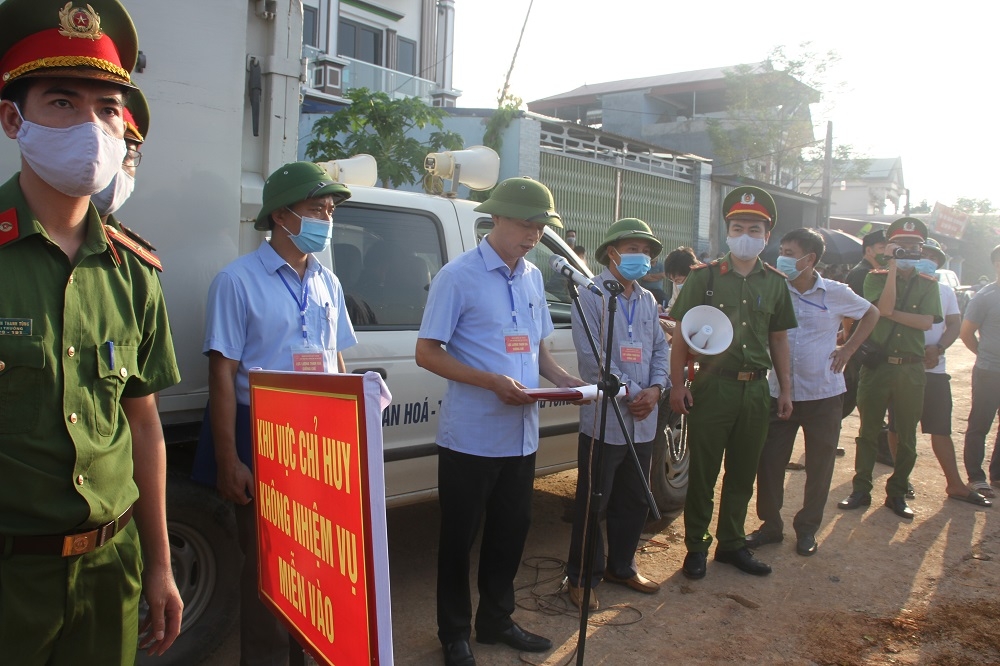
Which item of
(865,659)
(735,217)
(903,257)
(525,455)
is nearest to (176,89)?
(525,455)

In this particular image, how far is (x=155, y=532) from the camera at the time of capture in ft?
6.34

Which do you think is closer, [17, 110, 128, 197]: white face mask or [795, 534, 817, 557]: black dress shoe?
[17, 110, 128, 197]: white face mask

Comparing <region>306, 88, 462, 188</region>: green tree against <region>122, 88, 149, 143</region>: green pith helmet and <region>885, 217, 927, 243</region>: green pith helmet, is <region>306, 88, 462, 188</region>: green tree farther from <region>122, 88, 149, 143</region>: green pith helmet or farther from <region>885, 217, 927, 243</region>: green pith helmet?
<region>122, 88, 149, 143</region>: green pith helmet

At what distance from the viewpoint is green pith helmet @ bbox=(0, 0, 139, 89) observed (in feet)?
5.36

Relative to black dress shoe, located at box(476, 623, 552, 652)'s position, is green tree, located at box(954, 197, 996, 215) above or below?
above

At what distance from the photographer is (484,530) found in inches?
135

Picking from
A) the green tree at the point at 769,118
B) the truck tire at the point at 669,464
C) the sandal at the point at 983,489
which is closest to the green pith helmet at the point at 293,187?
the truck tire at the point at 669,464

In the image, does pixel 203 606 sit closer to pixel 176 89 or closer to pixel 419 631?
pixel 419 631

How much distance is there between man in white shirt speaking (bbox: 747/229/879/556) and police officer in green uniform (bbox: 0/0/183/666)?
4.07 m

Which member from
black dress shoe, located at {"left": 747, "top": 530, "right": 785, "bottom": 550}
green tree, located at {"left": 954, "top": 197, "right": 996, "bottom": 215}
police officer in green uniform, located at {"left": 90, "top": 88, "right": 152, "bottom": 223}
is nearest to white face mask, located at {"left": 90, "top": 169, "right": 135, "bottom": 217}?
police officer in green uniform, located at {"left": 90, "top": 88, "right": 152, "bottom": 223}

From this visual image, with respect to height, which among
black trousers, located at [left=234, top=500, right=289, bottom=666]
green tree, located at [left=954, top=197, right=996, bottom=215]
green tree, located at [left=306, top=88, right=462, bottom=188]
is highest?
green tree, located at [left=954, top=197, right=996, bottom=215]

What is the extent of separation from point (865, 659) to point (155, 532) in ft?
10.5

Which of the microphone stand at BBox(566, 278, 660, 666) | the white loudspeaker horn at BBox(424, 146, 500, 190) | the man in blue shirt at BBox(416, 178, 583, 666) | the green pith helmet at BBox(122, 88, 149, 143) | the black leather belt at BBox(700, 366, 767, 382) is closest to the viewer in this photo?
the green pith helmet at BBox(122, 88, 149, 143)

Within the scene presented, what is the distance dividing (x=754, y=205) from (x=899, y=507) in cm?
279
